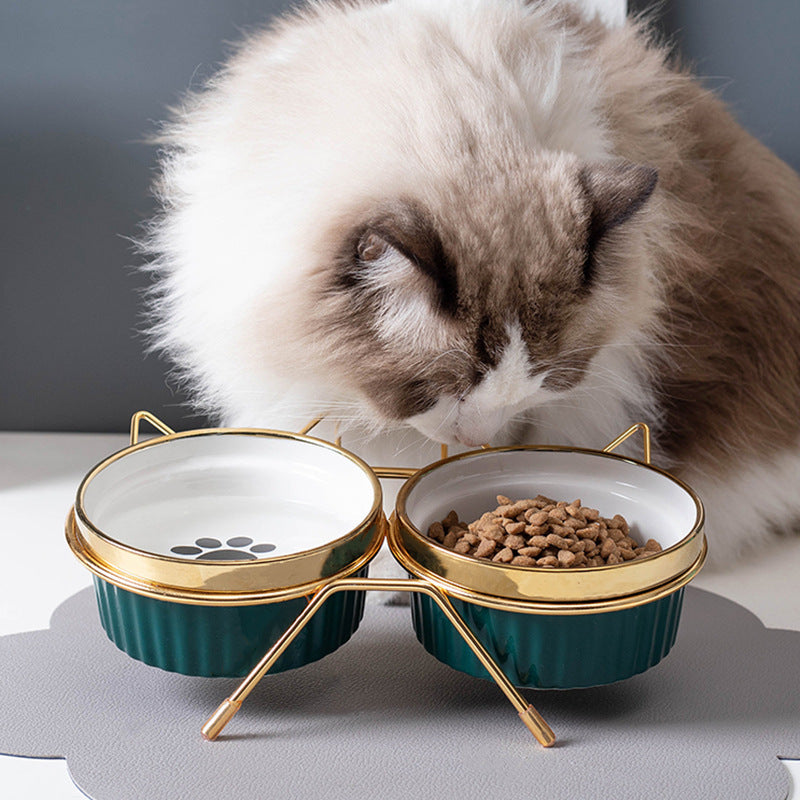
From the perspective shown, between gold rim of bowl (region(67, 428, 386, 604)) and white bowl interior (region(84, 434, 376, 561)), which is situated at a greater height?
gold rim of bowl (region(67, 428, 386, 604))

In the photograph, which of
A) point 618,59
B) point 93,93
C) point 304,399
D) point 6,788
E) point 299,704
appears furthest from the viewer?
point 93,93

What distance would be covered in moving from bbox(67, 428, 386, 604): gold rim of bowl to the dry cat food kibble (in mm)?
100

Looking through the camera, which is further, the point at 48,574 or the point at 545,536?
the point at 48,574

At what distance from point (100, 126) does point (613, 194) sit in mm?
931

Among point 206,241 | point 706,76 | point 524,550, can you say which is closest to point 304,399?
point 206,241

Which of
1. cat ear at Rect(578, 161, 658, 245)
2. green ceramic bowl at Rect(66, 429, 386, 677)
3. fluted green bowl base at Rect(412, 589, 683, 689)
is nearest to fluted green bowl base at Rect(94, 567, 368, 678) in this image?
green ceramic bowl at Rect(66, 429, 386, 677)

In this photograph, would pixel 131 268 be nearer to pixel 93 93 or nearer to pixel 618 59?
pixel 93 93

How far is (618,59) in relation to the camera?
44.8 inches

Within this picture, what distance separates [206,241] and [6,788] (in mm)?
540

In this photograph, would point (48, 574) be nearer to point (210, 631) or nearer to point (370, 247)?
point (210, 631)

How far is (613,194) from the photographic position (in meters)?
0.87

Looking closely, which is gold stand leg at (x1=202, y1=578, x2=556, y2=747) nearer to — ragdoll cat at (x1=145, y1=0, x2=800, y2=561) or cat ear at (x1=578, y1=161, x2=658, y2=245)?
ragdoll cat at (x1=145, y1=0, x2=800, y2=561)

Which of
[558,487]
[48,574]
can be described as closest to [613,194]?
[558,487]

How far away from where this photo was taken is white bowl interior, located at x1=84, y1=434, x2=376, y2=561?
3.06 feet
